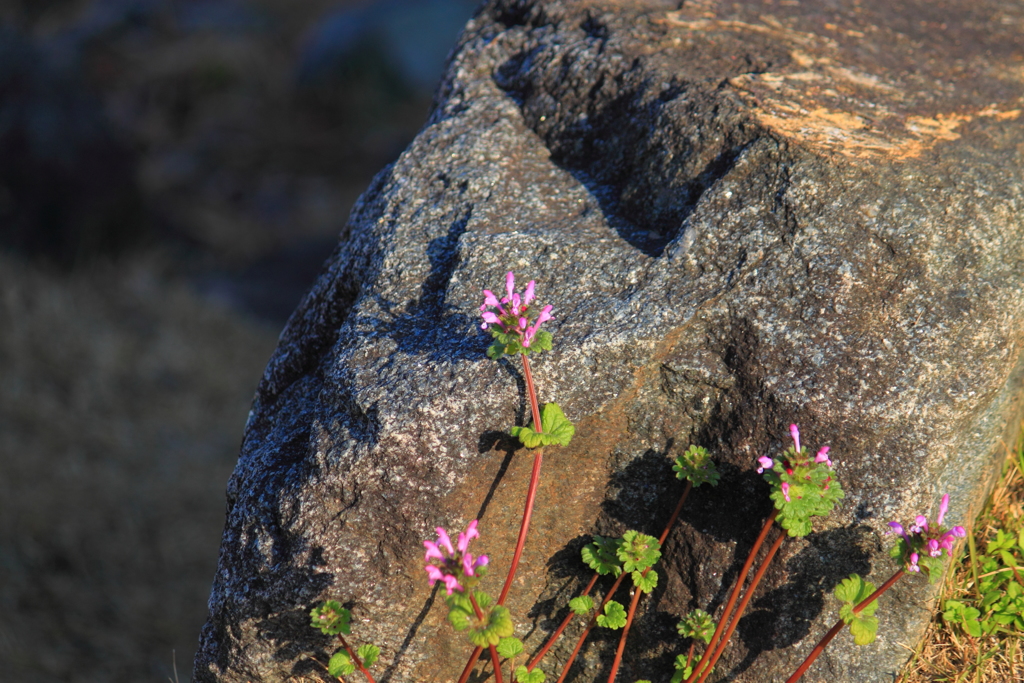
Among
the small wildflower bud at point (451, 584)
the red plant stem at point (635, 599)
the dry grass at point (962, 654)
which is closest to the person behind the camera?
the small wildflower bud at point (451, 584)

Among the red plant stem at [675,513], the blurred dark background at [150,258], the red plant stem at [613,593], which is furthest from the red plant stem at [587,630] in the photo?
the blurred dark background at [150,258]

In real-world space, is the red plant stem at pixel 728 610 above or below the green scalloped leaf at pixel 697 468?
below

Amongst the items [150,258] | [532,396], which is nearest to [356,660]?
[532,396]

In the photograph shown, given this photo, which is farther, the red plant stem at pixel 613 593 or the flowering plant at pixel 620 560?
the red plant stem at pixel 613 593

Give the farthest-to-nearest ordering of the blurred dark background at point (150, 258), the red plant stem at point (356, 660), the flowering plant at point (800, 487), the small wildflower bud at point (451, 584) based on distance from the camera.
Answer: the blurred dark background at point (150, 258) < the red plant stem at point (356, 660) < the flowering plant at point (800, 487) < the small wildflower bud at point (451, 584)

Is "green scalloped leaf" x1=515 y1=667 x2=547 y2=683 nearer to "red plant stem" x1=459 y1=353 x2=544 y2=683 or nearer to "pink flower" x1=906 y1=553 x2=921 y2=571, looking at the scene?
"red plant stem" x1=459 y1=353 x2=544 y2=683

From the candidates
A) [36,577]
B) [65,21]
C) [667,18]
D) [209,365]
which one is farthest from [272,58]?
[667,18]

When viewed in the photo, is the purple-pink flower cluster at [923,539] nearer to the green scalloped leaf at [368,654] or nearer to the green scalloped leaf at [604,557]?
the green scalloped leaf at [604,557]
